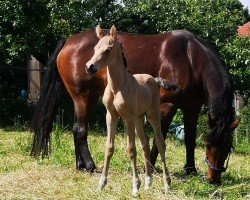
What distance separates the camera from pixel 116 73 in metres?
4.08

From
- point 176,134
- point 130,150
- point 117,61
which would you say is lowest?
point 176,134

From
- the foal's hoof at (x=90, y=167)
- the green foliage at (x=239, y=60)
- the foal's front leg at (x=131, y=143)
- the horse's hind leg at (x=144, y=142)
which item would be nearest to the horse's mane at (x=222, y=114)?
the horse's hind leg at (x=144, y=142)

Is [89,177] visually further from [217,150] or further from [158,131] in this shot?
[217,150]

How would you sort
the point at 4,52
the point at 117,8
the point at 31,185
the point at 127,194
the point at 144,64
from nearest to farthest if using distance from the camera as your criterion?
the point at 127,194, the point at 31,185, the point at 144,64, the point at 4,52, the point at 117,8

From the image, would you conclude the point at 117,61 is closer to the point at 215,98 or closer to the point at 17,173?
the point at 215,98

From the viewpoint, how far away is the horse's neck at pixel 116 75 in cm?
405

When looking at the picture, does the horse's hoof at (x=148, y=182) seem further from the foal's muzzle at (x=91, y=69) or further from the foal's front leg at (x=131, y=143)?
the foal's muzzle at (x=91, y=69)

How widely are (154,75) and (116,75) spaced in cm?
231

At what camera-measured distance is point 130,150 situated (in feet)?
13.7

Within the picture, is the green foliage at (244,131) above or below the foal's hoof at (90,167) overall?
below

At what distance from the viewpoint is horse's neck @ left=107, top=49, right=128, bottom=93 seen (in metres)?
4.05

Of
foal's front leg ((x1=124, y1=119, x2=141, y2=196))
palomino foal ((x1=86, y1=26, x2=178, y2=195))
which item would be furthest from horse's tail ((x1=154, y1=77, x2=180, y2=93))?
foal's front leg ((x1=124, y1=119, x2=141, y2=196))

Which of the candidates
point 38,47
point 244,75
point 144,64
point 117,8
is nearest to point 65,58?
point 144,64

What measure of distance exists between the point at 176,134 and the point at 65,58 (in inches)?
163
